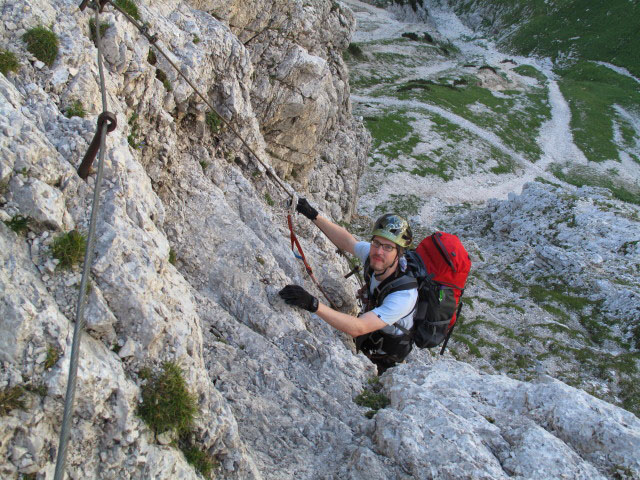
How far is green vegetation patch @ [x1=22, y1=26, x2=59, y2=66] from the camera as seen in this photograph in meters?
6.70

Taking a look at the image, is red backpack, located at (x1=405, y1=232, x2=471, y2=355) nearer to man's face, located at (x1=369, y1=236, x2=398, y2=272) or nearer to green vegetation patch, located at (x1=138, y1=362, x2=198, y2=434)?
man's face, located at (x1=369, y1=236, x2=398, y2=272)

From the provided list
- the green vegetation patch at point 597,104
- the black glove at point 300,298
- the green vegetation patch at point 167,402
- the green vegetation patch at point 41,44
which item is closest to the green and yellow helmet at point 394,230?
the black glove at point 300,298

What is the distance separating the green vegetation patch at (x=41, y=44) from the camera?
6.70m

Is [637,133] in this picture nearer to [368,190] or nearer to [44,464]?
[368,190]

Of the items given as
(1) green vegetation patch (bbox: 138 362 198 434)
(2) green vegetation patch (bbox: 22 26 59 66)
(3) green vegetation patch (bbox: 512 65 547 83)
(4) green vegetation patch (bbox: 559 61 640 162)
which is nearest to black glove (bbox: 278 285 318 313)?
(1) green vegetation patch (bbox: 138 362 198 434)

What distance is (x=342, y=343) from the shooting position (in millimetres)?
10484

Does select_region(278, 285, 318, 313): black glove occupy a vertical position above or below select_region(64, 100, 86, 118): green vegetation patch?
below

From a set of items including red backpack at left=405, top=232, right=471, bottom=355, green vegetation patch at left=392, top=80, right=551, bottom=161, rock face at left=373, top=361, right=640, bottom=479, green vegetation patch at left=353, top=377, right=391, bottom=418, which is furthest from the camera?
green vegetation patch at left=392, top=80, right=551, bottom=161

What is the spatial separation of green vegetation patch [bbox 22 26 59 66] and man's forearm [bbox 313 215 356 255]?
648 cm

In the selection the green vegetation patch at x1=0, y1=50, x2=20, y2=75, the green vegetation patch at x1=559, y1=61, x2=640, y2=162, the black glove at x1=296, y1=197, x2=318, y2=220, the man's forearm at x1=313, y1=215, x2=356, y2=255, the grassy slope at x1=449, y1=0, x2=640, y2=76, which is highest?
the grassy slope at x1=449, y1=0, x2=640, y2=76

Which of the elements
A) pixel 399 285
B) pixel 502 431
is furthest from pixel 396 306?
pixel 502 431

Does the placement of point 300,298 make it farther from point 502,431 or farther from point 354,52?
point 354,52

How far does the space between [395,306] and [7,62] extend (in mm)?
7564

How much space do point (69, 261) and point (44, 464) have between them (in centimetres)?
214
